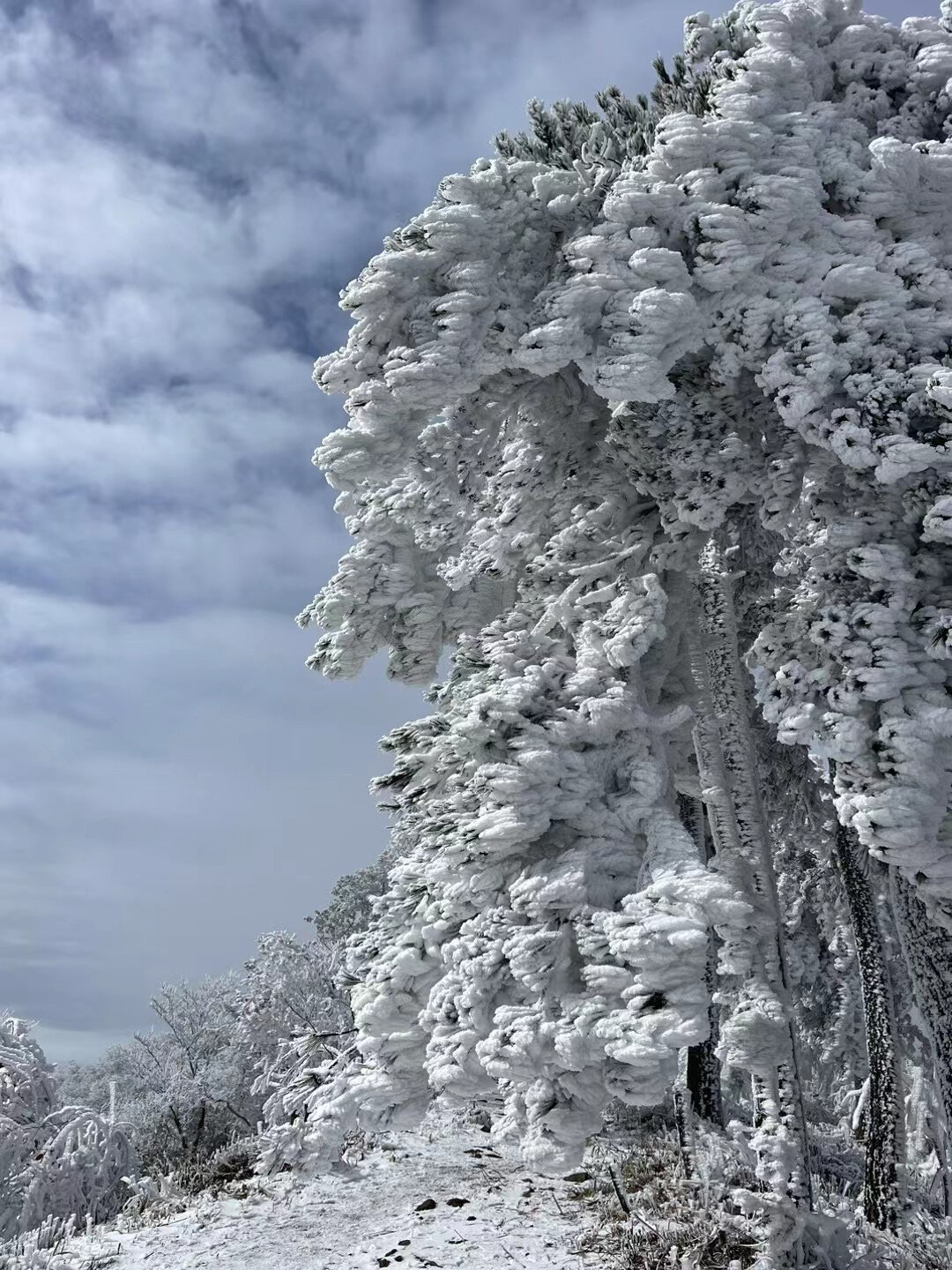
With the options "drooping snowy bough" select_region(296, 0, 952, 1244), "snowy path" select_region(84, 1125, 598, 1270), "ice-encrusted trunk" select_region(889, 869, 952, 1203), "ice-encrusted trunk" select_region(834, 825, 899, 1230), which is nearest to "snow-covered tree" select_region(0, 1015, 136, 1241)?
"snowy path" select_region(84, 1125, 598, 1270)

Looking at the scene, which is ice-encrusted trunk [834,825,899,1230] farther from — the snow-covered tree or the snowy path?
the snow-covered tree

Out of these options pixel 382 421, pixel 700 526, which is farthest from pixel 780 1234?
pixel 382 421

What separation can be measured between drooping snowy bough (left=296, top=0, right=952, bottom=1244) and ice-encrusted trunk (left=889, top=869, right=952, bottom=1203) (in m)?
0.08

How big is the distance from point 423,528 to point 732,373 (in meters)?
3.57

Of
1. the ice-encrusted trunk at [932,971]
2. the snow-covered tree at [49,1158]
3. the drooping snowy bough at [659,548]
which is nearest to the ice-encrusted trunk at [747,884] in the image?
the drooping snowy bough at [659,548]

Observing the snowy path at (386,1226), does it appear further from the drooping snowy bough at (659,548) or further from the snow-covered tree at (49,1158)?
the snow-covered tree at (49,1158)

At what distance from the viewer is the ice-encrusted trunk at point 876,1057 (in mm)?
10281

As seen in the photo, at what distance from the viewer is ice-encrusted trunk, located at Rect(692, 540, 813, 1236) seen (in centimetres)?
813

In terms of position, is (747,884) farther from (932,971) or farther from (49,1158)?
(49,1158)

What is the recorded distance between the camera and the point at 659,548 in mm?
9328

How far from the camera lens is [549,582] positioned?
974 cm

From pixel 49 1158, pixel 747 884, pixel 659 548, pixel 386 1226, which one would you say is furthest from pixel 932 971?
pixel 49 1158

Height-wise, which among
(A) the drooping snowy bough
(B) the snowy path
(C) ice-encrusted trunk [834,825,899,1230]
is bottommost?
(B) the snowy path

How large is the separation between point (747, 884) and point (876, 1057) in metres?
3.88
